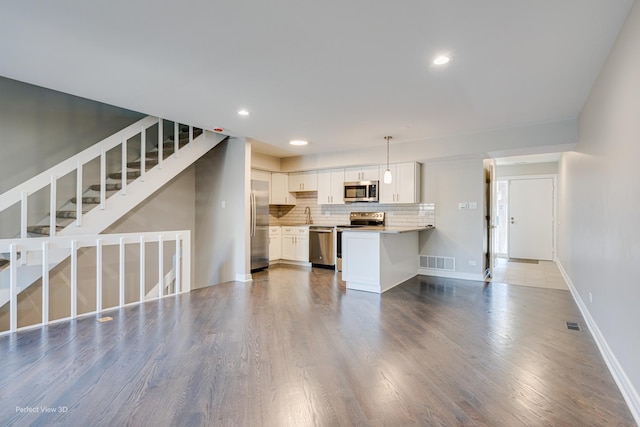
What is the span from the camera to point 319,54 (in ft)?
8.70

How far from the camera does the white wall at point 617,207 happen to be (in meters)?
1.98

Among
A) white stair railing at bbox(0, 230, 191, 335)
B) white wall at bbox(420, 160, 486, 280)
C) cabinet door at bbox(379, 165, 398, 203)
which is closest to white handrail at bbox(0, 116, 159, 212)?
white stair railing at bbox(0, 230, 191, 335)

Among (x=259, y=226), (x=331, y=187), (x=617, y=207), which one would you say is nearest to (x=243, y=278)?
(x=259, y=226)

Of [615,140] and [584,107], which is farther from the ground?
[584,107]

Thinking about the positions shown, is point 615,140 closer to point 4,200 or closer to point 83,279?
point 4,200

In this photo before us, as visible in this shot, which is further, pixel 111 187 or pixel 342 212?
pixel 342 212

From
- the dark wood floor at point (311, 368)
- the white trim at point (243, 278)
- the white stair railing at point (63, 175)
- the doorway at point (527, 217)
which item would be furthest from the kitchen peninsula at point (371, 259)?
the doorway at point (527, 217)

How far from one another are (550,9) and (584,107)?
2.38m

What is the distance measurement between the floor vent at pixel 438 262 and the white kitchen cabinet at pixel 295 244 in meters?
2.42

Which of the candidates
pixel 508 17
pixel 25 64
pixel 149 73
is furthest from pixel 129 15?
pixel 508 17

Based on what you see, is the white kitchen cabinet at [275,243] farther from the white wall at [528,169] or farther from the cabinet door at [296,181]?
the white wall at [528,169]

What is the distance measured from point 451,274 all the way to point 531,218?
157 inches

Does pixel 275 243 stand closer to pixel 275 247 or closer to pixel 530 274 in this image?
pixel 275 247

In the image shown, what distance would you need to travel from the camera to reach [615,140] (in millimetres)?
2426
